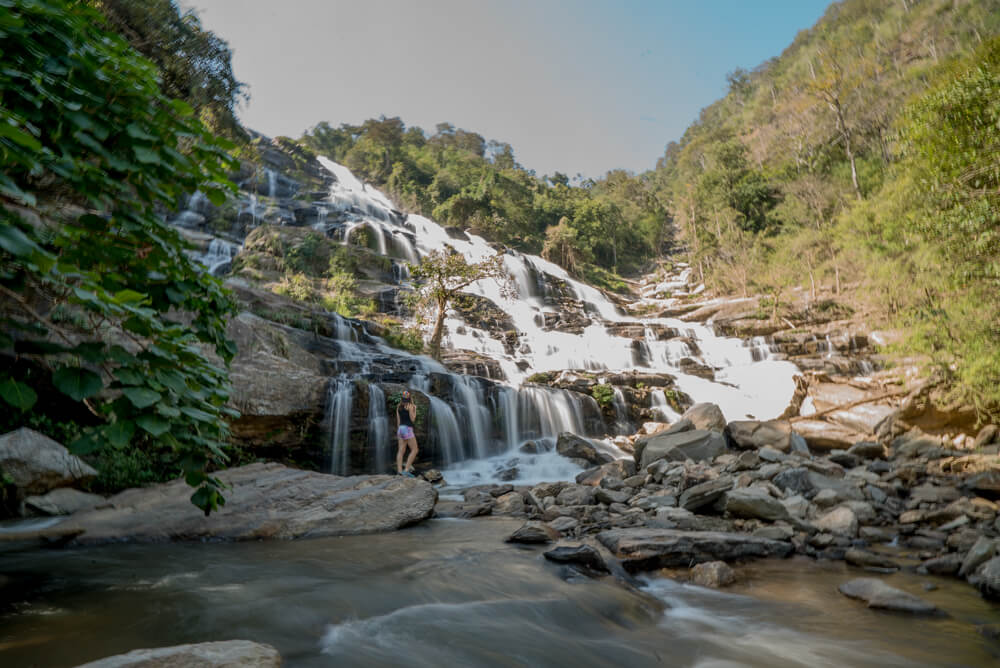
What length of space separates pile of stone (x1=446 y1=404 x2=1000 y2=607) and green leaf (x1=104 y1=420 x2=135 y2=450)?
3.92 m

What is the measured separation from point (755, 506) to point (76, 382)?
21.4 feet

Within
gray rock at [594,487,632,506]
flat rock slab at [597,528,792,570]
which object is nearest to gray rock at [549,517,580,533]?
flat rock slab at [597,528,792,570]

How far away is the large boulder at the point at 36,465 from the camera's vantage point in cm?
576

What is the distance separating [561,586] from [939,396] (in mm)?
11087

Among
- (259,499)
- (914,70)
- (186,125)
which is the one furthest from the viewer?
(914,70)

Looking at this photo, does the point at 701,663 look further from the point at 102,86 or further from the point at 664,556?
the point at 102,86

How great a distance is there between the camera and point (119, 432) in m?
1.64

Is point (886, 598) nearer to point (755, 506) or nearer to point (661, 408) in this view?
point (755, 506)

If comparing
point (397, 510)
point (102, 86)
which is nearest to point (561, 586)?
point (397, 510)

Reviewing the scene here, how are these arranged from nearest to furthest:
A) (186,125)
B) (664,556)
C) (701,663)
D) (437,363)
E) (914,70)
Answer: (186,125) < (701,663) < (664,556) < (437,363) < (914,70)

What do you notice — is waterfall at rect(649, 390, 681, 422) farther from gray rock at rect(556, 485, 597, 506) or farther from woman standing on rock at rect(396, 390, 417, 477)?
woman standing on rock at rect(396, 390, 417, 477)

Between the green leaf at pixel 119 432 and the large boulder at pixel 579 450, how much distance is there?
10148 millimetres

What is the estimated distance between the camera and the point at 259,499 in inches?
239

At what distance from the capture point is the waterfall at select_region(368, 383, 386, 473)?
1023 cm
